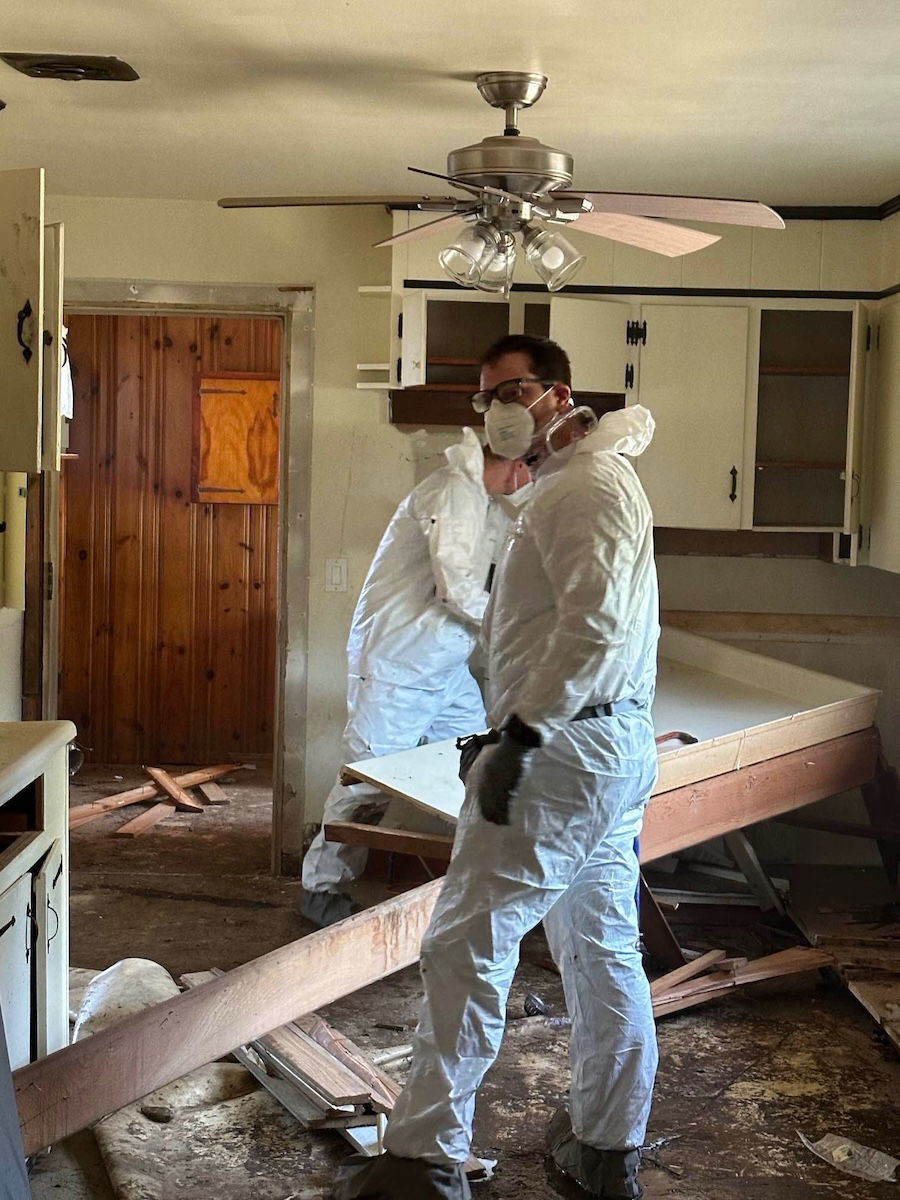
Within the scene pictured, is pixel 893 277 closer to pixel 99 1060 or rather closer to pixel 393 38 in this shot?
pixel 393 38

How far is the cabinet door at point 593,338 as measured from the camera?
14.5ft

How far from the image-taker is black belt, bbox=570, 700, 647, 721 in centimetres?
255

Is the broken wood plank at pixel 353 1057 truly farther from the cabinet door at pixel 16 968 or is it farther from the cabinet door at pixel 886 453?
the cabinet door at pixel 886 453

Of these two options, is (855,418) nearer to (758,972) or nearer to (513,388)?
(758,972)

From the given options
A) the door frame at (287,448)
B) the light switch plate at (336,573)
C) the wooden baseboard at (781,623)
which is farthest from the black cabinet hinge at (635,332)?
Result: the light switch plate at (336,573)

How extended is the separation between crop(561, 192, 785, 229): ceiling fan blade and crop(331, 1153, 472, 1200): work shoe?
1.95 metres

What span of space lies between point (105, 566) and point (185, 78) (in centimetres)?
384

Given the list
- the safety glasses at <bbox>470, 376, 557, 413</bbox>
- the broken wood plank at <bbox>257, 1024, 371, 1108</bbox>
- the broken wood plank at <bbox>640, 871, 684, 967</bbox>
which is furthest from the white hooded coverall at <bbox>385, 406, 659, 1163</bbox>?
the broken wood plank at <bbox>640, 871, 684, 967</bbox>

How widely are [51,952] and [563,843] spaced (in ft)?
3.72

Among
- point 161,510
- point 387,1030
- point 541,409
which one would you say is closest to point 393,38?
point 541,409

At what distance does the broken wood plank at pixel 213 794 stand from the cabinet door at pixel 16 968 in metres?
3.27

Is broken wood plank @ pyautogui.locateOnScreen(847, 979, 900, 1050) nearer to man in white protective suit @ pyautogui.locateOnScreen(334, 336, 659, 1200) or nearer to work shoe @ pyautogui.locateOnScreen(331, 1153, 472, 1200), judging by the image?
man in white protective suit @ pyautogui.locateOnScreen(334, 336, 659, 1200)

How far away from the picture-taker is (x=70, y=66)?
297 centimetres

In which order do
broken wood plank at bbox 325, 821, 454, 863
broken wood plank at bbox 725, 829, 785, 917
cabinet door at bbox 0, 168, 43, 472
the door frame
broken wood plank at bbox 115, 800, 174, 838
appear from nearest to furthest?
cabinet door at bbox 0, 168, 43, 472, broken wood plank at bbox 325, 821, 454, 863, broken wood plank at bbox 725, 829, 785, 917, the door frame, broken wood plank at bbox 115, 800, 174, 838
